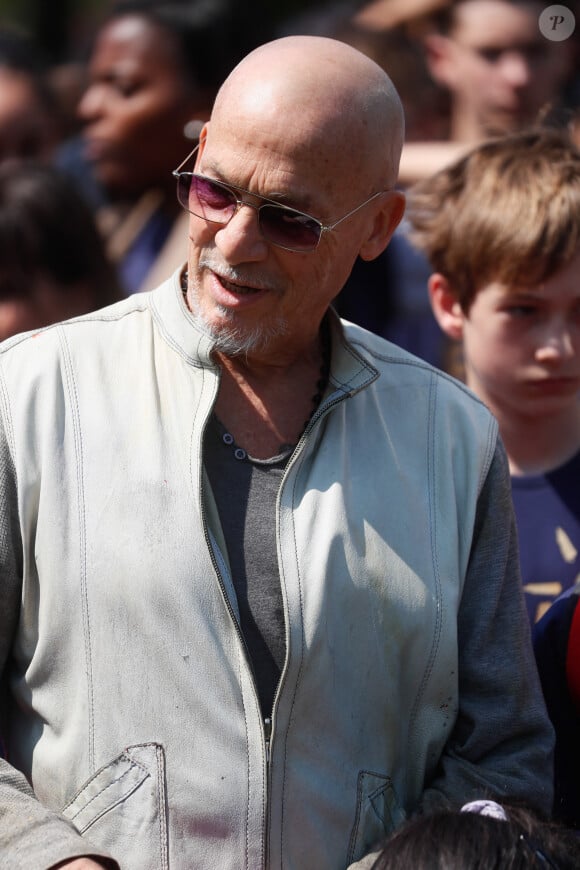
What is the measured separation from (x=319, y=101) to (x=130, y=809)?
1179 millimetres

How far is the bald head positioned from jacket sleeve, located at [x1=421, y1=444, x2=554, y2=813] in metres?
0.66

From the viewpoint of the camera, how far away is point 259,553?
7.18 ft

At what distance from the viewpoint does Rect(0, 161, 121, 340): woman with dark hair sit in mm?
3975

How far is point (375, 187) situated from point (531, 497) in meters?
1.08

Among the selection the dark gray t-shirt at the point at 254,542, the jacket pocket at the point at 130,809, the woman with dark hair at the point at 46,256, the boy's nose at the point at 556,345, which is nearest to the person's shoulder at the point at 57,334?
the dark gray t-shirt at the point at 254,542

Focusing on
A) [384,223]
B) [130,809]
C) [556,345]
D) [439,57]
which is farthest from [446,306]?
[439,57]

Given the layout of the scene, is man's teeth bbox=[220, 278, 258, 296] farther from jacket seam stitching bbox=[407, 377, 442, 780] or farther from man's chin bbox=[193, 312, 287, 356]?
jacket seam stitching bbox=[407, 377, 442, 780]

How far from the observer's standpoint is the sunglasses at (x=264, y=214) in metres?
2.21

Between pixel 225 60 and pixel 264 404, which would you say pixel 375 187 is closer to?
pixel 264 404

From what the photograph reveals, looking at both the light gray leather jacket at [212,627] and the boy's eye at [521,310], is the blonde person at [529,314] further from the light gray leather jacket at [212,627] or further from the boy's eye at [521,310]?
the light gray leather jacket at [212,627]

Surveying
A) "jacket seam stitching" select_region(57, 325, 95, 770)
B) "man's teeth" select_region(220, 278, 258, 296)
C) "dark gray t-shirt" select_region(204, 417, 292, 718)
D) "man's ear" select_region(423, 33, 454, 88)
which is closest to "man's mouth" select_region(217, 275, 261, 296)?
"man's teeth" select_region(220, 278, 258, 296)

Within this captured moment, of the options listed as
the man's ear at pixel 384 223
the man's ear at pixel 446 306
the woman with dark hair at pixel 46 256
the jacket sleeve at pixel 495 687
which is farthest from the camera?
the woman with dark hair at pixel 46 256

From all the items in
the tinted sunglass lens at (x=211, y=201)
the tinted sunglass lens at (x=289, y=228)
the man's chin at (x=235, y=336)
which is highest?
the tinted sunglass lens at (x=211, y=201)

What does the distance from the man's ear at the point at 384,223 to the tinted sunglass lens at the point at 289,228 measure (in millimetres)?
214
